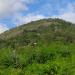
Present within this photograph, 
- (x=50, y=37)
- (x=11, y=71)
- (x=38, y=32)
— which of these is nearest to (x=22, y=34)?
(x=38, y=32)

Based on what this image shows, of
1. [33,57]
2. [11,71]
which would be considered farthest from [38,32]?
[11,71]

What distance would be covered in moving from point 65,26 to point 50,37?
17508mm

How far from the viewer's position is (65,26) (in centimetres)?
10256

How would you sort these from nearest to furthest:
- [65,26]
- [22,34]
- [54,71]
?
[54,71]
[22,34]
[65,26]

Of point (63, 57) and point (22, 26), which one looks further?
point (22, 26)

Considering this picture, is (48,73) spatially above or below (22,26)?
below

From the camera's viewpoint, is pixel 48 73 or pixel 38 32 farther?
pixel 38 32

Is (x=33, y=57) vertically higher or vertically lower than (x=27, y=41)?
lower

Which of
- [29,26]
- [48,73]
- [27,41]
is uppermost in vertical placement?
[29,26]

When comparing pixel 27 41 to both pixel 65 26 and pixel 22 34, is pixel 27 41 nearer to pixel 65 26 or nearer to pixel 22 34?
pixel 22 34

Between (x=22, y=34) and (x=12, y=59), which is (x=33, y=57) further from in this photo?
(x=22, y=34)

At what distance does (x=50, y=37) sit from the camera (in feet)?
282

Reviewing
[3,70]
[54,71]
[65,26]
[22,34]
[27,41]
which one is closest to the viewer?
[54,71]

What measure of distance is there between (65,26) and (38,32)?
9.77 meters
